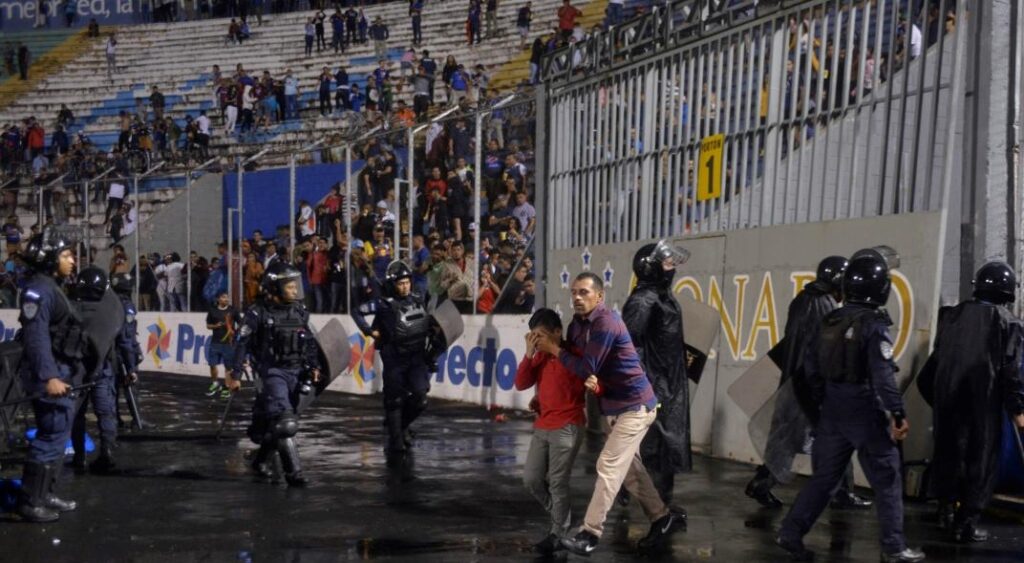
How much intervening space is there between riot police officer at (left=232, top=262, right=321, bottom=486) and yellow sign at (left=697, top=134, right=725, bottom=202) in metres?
3.92

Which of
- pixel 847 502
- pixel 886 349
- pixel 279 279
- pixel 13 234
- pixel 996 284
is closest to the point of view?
pixel 886 349

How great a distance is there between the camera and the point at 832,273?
8.86m

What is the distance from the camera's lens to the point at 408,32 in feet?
119

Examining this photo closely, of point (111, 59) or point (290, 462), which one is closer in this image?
point (290, 462)

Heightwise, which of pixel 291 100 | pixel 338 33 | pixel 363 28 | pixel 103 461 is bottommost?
pixel 103 461

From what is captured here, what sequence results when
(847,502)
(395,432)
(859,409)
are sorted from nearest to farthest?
1. (859,409)
2. (847,502)
3. (395,432)

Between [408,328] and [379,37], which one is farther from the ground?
[379,37]

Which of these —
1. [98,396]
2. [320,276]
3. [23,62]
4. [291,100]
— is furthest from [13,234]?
[98,396]

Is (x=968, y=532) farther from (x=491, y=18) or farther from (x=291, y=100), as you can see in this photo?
(x=491, y=18)

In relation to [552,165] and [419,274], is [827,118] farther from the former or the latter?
[419,274]

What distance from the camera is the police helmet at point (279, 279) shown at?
9852 mm

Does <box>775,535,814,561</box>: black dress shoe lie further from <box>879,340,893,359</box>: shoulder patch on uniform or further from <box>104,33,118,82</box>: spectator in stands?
<box>104,33,118,82</box>: spectator in stands

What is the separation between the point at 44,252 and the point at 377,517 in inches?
104

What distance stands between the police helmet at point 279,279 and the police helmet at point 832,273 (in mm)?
3806
